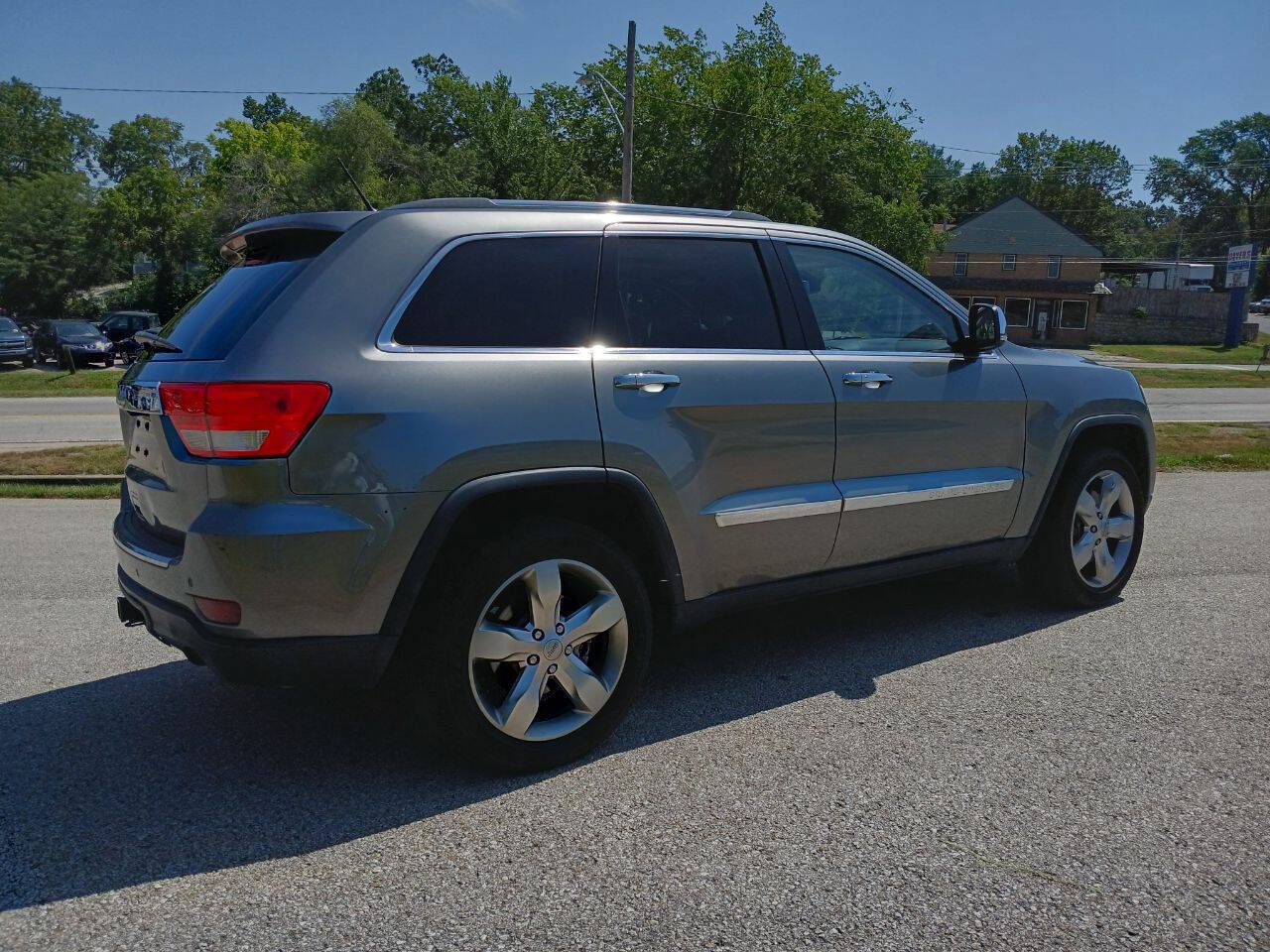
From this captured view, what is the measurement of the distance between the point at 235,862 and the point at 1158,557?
5811mm

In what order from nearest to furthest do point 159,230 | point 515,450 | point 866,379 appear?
point 515,450 → point 866,379 → point 159,230

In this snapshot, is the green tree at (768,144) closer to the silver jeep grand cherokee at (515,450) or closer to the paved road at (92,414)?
the paved road at (92,414)

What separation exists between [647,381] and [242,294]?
138 centimetres

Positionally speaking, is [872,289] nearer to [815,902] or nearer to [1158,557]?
[815,902]

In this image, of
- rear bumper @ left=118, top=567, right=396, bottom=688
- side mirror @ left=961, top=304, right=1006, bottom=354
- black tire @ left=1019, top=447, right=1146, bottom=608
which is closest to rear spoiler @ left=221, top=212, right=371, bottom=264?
rear bumper @ left=118, top=567, right=396, bottom=688

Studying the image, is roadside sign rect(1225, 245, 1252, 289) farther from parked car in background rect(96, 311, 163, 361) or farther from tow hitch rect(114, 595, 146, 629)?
tow hitch rect(114, 595, 146, 629)

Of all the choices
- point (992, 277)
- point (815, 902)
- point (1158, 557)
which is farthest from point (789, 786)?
point (992, 277)

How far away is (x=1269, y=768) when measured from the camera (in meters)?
3.50

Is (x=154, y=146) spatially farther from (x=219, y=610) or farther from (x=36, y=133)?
(x=219, y=610)

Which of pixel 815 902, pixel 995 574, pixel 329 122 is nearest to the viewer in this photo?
pixel 815 902

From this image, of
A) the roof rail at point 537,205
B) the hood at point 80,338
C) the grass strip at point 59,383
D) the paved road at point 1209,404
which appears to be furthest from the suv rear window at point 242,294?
the hood at point 80,338

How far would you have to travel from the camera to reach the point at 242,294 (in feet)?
11.3

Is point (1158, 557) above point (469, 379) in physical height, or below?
below

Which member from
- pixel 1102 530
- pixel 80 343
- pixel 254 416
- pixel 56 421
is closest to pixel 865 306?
pixel 1102 530
